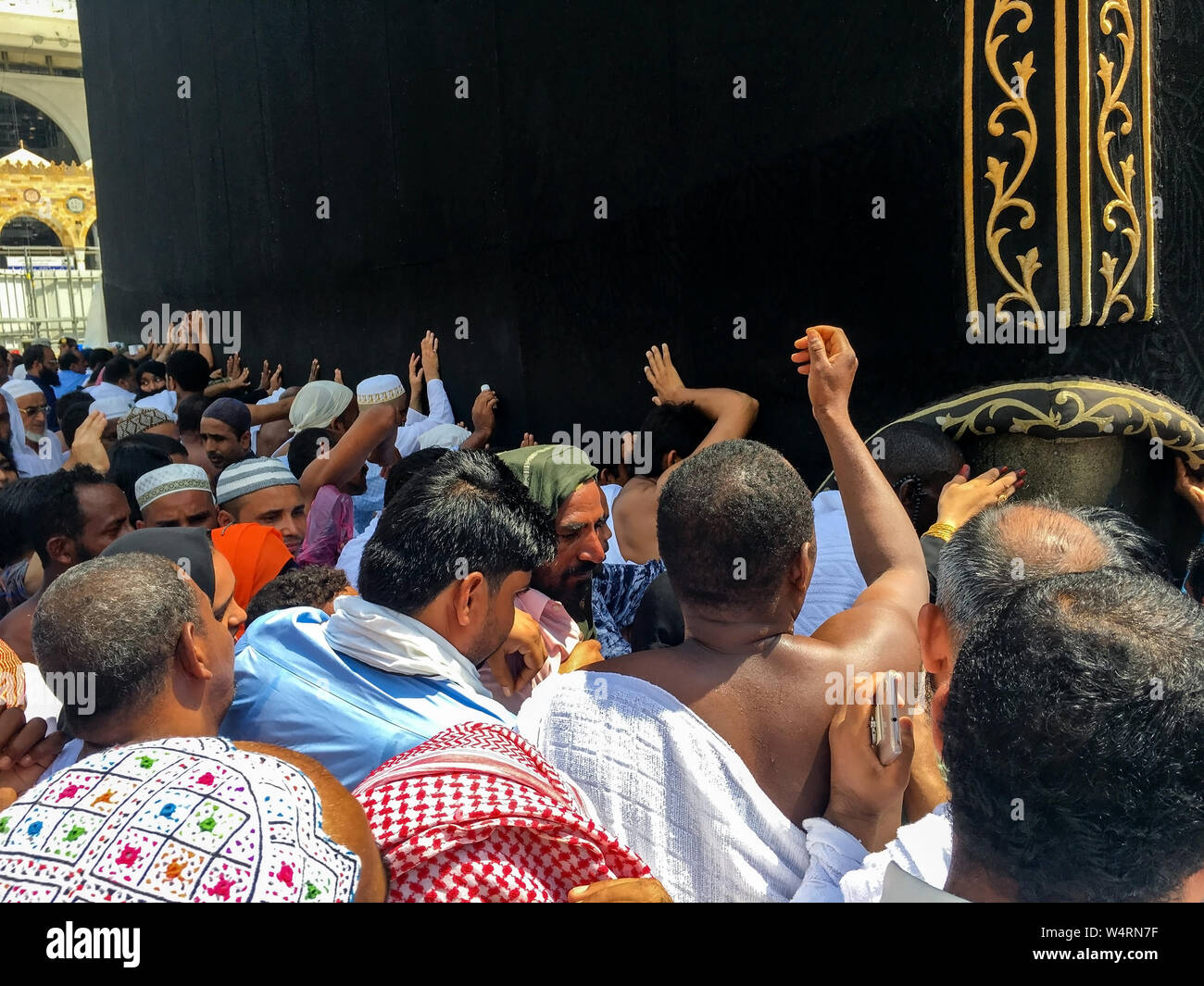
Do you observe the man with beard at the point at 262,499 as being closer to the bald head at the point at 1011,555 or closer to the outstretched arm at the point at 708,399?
the outstretched arm at the point at 708,399

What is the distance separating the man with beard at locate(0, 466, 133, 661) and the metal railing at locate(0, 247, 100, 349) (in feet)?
64.3

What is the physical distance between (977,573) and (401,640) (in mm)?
895

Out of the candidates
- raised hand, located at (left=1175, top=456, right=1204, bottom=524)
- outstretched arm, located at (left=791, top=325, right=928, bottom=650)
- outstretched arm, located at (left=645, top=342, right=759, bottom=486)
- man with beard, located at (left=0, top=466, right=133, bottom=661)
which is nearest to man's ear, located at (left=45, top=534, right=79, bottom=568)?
man with beard, located at (left=0, top=466, right=133, bottom=661)

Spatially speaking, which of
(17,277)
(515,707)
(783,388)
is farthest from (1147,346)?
(17,277)

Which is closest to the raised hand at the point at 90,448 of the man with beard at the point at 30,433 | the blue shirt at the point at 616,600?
the man with beard at the point at 30,433

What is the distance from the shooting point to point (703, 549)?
158 cm

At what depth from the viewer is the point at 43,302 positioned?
21281 mm

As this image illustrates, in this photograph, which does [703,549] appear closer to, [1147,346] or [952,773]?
[952,773]

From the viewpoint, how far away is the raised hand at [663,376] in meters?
3.94

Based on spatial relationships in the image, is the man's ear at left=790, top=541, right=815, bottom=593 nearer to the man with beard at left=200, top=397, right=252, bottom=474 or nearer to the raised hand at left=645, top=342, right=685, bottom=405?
the raised hand at left=645, top=342, right=685, bottom=405

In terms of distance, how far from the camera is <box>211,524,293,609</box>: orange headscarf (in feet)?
9.21

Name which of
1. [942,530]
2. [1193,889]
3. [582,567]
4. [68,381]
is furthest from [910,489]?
[68,381]

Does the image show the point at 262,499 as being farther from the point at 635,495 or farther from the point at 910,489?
the point at 910,489

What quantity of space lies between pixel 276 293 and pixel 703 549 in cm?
707
